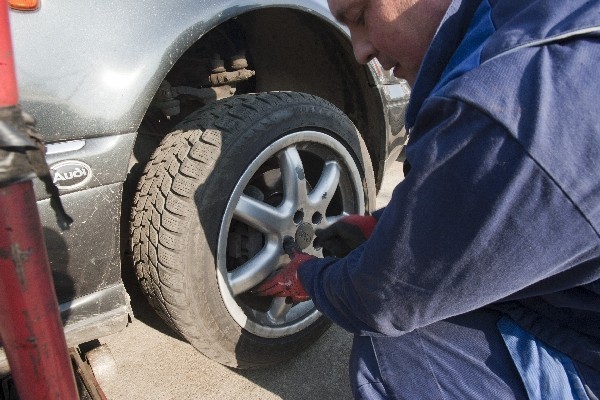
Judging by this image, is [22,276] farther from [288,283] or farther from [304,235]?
[304,235]

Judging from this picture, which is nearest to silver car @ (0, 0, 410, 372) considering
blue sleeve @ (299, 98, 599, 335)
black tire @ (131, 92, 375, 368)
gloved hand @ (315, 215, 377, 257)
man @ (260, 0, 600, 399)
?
black tire @ (131, 92, 375, 368)

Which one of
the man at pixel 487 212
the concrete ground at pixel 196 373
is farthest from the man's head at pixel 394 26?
the concrete ground at pixel 196 373

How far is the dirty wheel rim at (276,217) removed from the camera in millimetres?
1681

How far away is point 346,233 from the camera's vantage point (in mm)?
1630

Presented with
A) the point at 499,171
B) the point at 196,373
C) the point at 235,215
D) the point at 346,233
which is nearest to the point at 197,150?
the point at 235,215

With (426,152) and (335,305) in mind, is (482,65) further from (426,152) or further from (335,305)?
(335,305)

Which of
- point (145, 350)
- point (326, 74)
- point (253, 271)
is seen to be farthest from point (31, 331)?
point (326, 74)

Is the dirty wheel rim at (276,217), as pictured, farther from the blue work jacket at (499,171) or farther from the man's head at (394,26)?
the blue work jacket at (499,171)

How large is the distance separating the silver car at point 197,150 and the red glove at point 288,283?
46 millimetres

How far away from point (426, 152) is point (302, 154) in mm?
1207

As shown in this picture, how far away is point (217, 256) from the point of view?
5.25 feet

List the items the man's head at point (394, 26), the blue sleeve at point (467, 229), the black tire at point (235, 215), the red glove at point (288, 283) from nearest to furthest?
the blue sleeve at point (467, 229) < the man's head at point (394, 26) < the black tire at point (235, 215) < the red glove at point (288, 283)

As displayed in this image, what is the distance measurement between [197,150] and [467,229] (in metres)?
0.90

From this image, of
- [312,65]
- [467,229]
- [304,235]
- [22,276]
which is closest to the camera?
[22,276]
